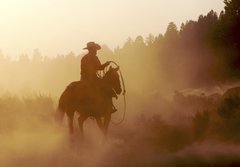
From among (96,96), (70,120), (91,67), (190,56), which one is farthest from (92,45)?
(190,56)

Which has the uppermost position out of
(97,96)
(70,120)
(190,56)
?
(190,56)

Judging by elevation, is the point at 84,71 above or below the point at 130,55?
below

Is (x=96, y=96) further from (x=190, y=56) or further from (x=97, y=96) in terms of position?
(x=190, y=56)

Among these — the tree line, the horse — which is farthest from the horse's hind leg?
the tree line

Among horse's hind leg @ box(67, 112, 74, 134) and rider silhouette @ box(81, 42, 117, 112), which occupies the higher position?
rider silhouette @ box(81, 42, 117, 112)

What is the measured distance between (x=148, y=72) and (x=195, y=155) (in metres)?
75.6

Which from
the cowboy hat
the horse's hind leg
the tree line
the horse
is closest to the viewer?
the horse

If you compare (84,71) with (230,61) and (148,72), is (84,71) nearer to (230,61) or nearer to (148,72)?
(230,61)

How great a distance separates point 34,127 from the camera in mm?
23328

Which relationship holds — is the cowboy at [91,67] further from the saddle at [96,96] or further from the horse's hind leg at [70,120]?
the horse's hind leg at [70,120]

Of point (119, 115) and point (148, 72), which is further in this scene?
point (148, 72)

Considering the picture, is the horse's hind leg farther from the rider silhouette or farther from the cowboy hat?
the cowboy hat

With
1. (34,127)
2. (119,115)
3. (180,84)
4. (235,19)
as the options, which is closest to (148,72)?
(180,84)

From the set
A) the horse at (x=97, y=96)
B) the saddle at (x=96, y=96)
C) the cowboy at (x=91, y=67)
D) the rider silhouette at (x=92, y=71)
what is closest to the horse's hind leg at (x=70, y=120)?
the horse at (x=97, y=96)
